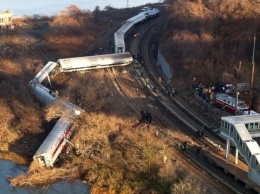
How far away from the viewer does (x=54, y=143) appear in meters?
27.2

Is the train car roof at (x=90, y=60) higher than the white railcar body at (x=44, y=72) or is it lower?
higher

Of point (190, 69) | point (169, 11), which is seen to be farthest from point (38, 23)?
point (190, 69)

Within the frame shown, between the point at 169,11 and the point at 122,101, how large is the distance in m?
18.0

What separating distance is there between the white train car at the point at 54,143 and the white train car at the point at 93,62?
11200 millimetres

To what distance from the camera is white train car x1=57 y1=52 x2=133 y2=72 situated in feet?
132

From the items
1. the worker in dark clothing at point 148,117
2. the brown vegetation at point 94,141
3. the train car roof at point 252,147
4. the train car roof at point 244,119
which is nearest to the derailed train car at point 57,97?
the brown vegetation at point 94,141

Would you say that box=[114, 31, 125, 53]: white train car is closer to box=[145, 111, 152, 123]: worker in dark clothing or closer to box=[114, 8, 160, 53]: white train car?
box=[114, 8, 160, 53]: white train car

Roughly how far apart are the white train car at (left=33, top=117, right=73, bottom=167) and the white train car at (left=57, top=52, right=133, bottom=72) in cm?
1120

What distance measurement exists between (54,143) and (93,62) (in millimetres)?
15124

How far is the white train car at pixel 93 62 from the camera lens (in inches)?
1588

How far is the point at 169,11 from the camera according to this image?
48.3 meters

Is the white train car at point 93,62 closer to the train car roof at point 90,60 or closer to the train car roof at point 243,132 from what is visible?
the train car roof at point 90,60

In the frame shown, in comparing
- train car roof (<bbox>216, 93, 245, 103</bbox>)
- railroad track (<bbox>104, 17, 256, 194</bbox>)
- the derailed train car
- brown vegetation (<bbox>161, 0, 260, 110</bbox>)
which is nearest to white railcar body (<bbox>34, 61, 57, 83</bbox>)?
the derailed train car

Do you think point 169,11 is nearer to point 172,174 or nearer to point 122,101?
point 122,101
